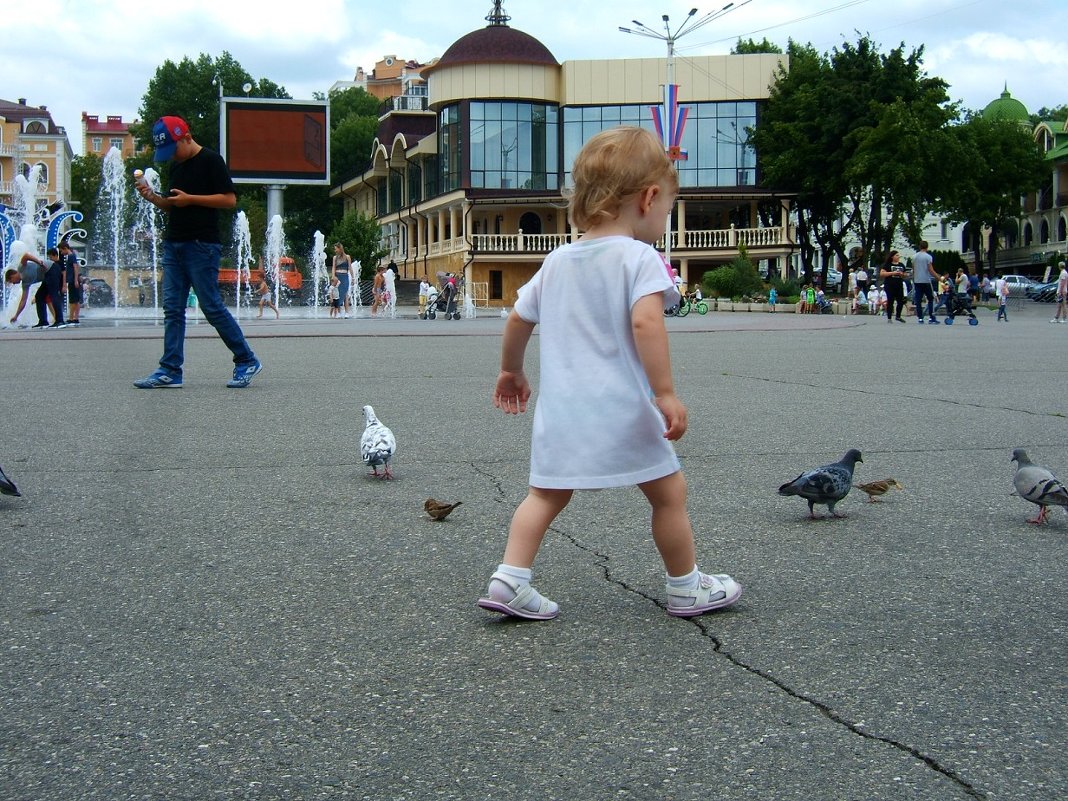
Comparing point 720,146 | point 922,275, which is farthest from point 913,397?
point 720,146

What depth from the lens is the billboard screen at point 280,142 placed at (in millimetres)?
56406

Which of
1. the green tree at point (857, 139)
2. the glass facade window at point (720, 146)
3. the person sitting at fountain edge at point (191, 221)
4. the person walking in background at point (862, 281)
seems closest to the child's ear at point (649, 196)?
the person sitting at fountain edge at point (191, 221)

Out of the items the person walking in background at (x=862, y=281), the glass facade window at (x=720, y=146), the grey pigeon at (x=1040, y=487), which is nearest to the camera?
the grey pigeon at (x=1040, y=487)

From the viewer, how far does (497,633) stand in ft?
11.3

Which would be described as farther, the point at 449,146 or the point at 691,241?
the point at 449,146

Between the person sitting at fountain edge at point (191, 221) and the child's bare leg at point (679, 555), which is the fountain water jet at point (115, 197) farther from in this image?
the child's bare leg at point (679, 555)

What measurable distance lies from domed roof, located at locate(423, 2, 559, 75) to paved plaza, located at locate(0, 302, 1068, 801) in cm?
6002

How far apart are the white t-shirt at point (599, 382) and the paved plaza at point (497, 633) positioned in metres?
0.08

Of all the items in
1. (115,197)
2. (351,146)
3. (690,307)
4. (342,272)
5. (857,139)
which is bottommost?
(690,307)

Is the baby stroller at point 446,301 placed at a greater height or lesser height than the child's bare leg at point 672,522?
greater

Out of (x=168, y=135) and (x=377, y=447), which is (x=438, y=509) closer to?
(x=377, y=447)

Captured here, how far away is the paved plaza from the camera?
2527mm

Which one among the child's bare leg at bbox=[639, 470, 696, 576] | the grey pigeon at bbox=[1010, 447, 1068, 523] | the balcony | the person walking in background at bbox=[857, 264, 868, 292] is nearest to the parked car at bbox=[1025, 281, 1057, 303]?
the balcony

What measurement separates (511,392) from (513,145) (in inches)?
2494
